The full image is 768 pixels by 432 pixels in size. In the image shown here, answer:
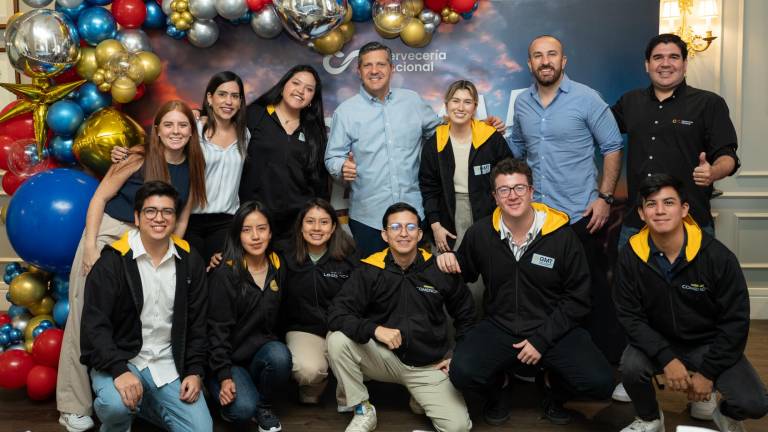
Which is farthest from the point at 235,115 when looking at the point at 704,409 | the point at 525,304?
the point at 704,409

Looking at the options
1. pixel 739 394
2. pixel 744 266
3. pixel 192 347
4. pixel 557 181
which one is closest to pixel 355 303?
pixel 192 347

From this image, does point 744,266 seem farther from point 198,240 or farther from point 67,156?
point 67,156

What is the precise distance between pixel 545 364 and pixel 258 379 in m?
1.27

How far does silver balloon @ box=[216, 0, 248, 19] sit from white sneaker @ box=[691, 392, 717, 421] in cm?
295

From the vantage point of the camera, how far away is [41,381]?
3529mm

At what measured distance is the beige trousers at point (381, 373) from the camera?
10.5 feet

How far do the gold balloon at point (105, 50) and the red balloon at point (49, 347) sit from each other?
1.37 metres

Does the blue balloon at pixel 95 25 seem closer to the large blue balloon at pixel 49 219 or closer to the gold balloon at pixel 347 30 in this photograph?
the large blue balloon at pixel 49 219

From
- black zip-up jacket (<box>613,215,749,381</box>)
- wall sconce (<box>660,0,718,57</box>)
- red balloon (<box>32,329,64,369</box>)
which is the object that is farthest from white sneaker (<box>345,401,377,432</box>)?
wall sconce (<box>660,0,718,57</box>)

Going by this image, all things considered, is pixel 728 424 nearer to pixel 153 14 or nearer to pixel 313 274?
pixel 313 274

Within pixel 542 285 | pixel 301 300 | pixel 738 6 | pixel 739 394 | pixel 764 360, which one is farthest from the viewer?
pixel 738 6

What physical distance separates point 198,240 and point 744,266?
3719 mm

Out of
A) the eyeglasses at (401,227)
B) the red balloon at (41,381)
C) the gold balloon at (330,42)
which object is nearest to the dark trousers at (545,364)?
the eyeglasses at (401,227)

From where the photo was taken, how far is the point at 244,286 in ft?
10.9
